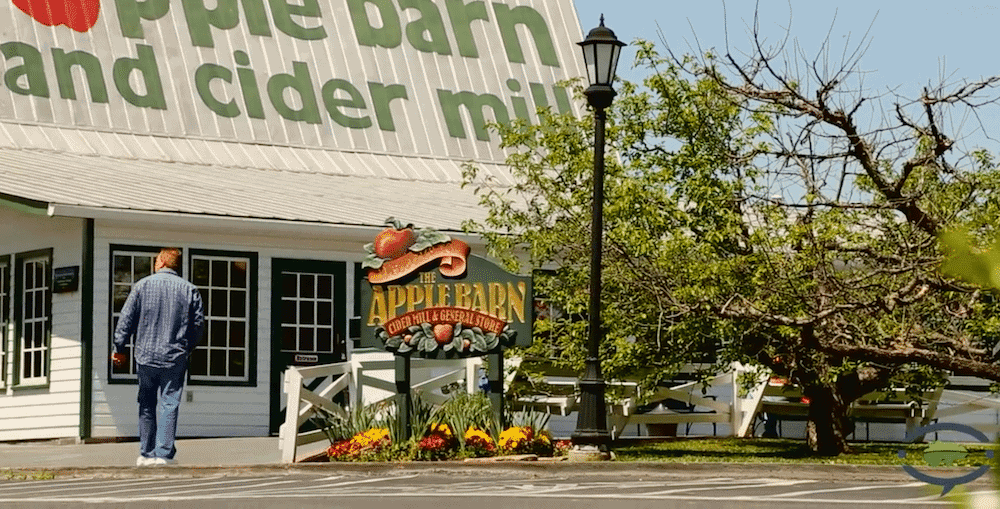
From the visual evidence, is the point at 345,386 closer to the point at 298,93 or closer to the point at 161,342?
the point at 161,342

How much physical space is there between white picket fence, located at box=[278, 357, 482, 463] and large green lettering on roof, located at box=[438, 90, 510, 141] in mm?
10145

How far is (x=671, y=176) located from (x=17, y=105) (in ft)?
35.6

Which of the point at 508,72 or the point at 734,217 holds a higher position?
the point at 508,72

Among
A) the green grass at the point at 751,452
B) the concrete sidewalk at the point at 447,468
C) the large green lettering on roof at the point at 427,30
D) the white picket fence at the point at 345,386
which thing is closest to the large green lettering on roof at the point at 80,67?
the large green lettering on roof at the point at 427,30

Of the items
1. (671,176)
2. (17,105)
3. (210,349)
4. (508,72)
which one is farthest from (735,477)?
(508,72)

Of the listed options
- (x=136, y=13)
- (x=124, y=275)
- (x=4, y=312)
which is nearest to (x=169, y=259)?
(x=124, y=275)

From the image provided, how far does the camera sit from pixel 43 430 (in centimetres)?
2039

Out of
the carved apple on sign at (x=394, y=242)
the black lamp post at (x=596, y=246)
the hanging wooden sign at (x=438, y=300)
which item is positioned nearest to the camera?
the black lamp post at (x=596, y=246)

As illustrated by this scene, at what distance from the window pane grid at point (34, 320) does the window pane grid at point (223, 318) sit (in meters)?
1.88

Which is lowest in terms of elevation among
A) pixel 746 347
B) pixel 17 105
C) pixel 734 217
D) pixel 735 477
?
pixel 735 477

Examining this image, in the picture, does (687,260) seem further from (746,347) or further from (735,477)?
(735,477)

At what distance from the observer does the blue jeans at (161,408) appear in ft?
47.7

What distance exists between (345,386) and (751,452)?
185 inches

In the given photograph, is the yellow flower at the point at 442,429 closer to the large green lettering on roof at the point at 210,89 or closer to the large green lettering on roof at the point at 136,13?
the large green lettering on roof at the point at 210,89
